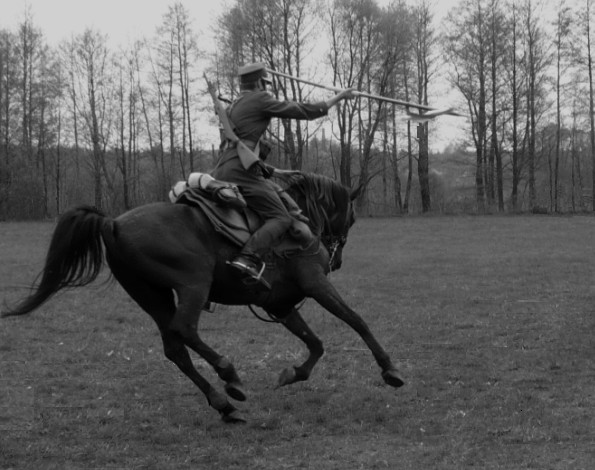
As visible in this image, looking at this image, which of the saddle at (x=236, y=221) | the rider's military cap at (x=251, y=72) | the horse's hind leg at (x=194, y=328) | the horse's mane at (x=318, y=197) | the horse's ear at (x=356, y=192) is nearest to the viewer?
the horse's hind leg at (x=194, y=328)

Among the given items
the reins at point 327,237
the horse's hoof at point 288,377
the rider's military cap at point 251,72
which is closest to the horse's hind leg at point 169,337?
the horse's hoof at point 288,377

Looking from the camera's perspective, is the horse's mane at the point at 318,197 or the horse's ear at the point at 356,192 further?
the horse's ear at the point at 356,192

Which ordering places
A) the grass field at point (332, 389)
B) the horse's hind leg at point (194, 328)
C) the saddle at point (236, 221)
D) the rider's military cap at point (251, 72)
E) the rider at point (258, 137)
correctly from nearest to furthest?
the grass field at point (332, 389), the horse's hind leg at point (194, 328), the saddle at point (236, 221), the rider at point (258, 137), the rider's military cap at point (251, 72)

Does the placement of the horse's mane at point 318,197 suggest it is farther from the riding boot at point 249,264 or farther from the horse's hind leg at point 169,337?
the horse's hind leg at point 169,337

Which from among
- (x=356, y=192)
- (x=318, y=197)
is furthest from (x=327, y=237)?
(x=356, y=192)

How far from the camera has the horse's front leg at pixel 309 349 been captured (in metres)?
8.34

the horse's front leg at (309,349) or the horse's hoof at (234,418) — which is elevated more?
the horse's front leg at (309,349)

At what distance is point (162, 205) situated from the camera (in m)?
7.83

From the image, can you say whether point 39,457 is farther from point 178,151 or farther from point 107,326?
point 178,151

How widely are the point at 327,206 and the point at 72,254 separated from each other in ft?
9.37

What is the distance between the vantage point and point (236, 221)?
7.94 m

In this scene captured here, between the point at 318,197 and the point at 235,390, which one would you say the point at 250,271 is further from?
the point at 318,197

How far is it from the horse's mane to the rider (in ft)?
1.93

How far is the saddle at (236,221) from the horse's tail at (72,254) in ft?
3.12
